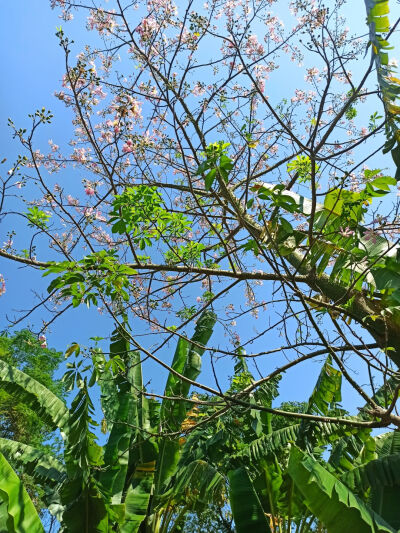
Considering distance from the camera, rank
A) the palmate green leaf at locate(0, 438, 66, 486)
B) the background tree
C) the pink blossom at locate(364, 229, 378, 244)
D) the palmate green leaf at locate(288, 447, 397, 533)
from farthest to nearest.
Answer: the background tree → the palmate green leaf at locate(0, 438, 66, 486) → the pink blossom at locate(364, 229, 378, 244) → the palmate green leaf at locate(288, 447, 397, 533)

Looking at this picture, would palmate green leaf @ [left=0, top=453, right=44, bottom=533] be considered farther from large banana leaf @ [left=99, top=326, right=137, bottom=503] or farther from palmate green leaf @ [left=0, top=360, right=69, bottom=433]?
palmate green leaf @ [left=0, top=360, right=69, bottom=433]

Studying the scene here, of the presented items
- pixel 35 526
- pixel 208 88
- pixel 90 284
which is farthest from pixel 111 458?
pixel 208 88

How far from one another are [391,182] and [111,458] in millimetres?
4664

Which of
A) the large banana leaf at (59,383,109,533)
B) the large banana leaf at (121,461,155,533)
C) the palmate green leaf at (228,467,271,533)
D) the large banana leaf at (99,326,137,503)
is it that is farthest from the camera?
the large banana leaf at (99,326,137,503)

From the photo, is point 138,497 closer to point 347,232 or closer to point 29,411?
point 347,232

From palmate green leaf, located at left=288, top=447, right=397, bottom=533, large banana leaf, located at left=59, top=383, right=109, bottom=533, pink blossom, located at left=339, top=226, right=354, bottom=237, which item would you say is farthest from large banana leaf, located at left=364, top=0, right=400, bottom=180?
large banana leaf, located at left=59, top=383, right=109, bottom=533

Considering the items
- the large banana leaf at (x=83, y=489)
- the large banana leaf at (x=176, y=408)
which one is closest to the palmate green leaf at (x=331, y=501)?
the large banana leaf at (x=83, y=489)

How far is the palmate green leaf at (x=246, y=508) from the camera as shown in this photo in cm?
504

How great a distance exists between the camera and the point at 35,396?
6027 mm

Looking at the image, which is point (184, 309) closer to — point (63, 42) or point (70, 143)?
point (63, 42)

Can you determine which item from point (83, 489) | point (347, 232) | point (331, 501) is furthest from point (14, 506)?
point (347, 232)

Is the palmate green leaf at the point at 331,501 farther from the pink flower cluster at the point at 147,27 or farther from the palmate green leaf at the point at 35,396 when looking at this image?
the pink flower cluster at the point at 147,27

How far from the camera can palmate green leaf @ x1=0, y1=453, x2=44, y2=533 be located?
13.4 feet

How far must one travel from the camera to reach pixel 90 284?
324 cm
